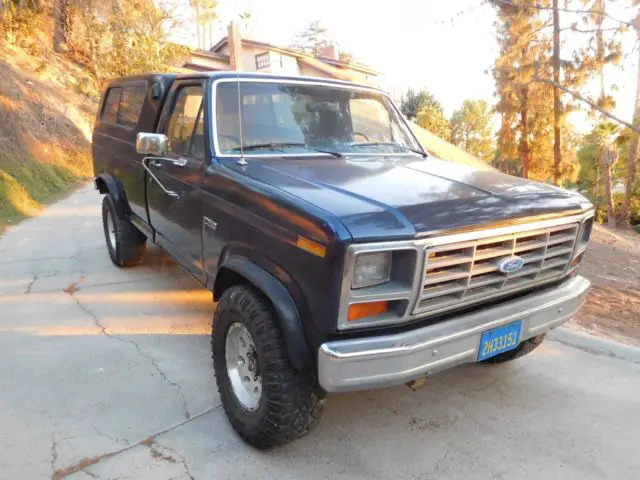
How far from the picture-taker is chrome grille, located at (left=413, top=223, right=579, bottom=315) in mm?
2375

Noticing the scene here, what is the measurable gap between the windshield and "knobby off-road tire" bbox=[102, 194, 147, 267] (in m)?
2.44

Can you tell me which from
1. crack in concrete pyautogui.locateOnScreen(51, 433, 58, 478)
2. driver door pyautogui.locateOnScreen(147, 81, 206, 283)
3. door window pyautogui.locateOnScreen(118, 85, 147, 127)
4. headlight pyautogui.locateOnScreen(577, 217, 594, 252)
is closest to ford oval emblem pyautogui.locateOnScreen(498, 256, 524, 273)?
headlight pyautogui.locateOnScreen(577, 217, 594, 252)

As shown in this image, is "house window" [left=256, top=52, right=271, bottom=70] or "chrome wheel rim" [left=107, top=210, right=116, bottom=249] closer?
"chrome wheel rim" [left=107, top=210, right=116, bottom=249]

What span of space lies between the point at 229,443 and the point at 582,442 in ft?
6.59

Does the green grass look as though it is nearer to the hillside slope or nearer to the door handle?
the hillside slope

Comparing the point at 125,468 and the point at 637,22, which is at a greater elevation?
the point at 637,22

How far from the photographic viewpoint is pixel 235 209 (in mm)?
2871

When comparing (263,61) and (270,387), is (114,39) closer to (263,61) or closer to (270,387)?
(263,61)

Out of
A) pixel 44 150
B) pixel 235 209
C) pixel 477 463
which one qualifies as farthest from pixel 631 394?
pixel 44 150

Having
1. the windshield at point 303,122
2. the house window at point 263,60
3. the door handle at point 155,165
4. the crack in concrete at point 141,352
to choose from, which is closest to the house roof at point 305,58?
the house window at point 263,60

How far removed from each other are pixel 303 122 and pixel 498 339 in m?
2.01

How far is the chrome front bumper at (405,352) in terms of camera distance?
7.22 ft

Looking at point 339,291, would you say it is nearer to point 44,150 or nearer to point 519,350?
point 519,350

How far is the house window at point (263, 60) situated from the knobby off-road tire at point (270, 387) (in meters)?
31.0
